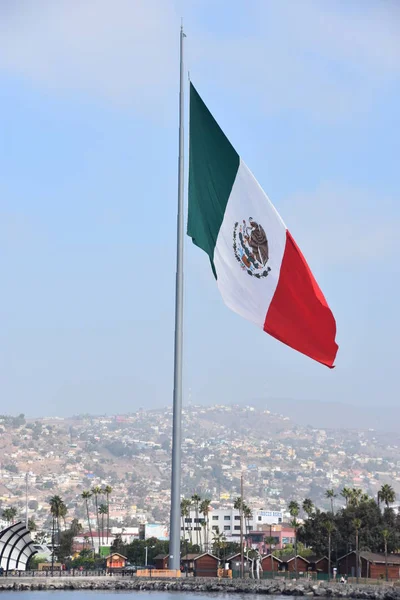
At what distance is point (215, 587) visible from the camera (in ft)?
172

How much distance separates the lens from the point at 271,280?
1510 centimetres

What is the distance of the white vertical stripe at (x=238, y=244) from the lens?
15.0 metres

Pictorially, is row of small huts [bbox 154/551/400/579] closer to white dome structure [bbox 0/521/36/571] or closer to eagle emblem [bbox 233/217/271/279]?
white dome structure [bbox 0/521/36/571]

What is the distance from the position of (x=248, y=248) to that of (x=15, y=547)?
45472 mm

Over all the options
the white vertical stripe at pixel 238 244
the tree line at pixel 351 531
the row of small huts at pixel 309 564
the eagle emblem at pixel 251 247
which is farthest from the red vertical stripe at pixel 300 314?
the tree line at pixel 351 531

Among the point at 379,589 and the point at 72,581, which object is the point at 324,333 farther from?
the point at 72,581

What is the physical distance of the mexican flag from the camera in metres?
14.6

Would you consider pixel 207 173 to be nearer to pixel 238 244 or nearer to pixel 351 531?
pixel 238 244

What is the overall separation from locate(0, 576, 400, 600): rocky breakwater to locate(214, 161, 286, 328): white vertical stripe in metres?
37.5

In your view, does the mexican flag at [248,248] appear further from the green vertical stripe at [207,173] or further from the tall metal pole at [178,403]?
the tall metal pole at [178,403]

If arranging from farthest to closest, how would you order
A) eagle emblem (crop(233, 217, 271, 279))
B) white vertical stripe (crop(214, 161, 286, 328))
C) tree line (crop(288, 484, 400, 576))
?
tree line (crop(288, 484, 400, 576)) < eagle emblem (crop(233, 217, 271, 279)) < white vertical stripe (crop(214, 161, 286, 328))

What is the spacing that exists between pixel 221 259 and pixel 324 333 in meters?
2.13

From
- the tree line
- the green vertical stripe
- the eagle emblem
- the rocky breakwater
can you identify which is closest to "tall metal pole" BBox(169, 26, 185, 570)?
the green vertical stripe

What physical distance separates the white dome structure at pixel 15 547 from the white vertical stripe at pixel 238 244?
39.1m
